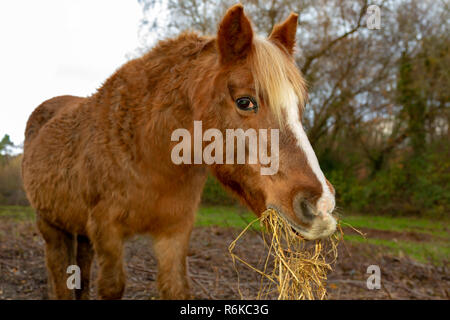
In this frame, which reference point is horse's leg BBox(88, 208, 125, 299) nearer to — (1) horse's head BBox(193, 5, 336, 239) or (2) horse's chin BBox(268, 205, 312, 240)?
(1) horse's head BBox(193, 5, 336, 239)

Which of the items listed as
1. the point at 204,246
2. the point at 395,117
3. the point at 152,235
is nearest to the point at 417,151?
the point at 395,117

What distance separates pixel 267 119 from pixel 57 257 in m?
3.08

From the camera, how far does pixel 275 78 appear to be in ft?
7.76

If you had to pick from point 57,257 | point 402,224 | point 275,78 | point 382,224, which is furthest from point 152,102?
point 402,224

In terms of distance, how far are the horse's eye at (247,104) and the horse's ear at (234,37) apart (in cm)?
35

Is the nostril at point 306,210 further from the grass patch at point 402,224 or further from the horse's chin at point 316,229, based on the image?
the grass patch at point 402,224

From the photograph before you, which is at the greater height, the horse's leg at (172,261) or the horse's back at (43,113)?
the horse's back at (43,113)

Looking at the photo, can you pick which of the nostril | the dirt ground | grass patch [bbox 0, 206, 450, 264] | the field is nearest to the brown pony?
the nostril

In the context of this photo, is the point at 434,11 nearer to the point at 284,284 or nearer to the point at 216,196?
the point at 216,196

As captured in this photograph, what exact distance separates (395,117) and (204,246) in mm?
12406

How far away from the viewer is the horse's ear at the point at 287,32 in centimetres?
301

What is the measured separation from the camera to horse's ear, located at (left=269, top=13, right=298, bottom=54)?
9.89 ft

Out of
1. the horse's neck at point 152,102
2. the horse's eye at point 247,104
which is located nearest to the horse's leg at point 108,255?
the horse's neck at point 152,102

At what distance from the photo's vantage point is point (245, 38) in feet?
8.38
